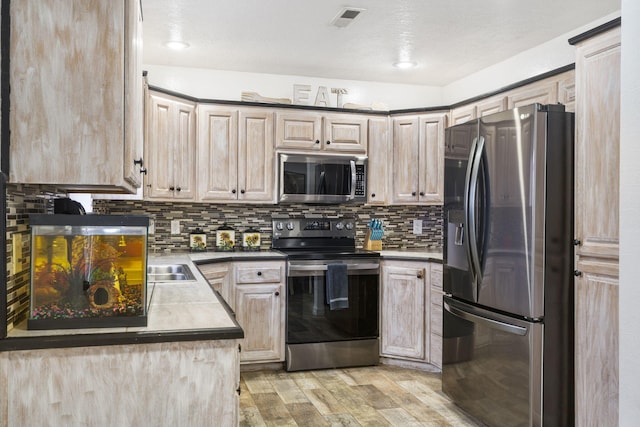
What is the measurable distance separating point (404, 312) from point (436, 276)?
1.36 ft

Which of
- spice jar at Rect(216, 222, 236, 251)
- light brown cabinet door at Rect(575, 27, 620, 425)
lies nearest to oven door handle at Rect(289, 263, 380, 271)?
spice jar at Rect(216, 222, 236, 251)

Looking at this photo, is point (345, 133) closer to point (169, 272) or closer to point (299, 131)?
point (299, 131)

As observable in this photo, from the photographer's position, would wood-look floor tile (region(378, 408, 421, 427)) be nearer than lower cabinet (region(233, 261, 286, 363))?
Yes

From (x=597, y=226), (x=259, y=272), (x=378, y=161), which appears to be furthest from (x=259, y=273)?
(x=597, y=226)

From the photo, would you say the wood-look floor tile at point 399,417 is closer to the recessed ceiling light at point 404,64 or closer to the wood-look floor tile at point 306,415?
the wood-look floor tile at point 306,415

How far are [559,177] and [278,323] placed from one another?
235 centimetres

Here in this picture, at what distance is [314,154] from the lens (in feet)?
15.2

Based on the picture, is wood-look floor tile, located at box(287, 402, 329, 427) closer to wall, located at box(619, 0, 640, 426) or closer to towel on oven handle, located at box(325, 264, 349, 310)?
towel on oven handle, located at box(325, 264, 349, 310)

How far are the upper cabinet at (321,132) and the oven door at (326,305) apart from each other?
39.2 inches

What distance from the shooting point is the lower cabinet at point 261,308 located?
4.17 metres

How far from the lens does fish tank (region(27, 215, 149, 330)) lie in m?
1.59

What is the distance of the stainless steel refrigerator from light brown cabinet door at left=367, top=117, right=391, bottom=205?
1.58m

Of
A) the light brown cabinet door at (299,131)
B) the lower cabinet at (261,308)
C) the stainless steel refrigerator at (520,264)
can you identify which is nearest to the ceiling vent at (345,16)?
the stainless steel refrigerator at (520,264)

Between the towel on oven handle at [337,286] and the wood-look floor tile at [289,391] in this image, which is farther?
the towel on oven handle at [337,286]
